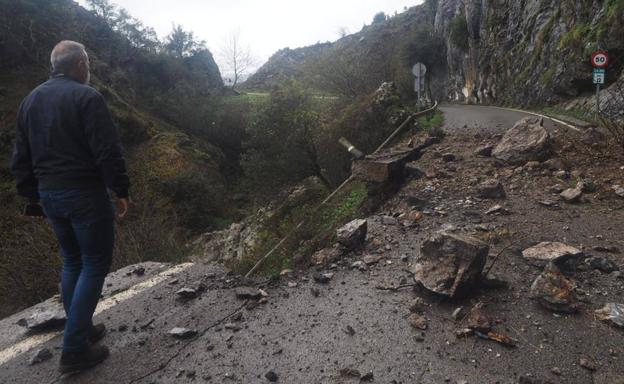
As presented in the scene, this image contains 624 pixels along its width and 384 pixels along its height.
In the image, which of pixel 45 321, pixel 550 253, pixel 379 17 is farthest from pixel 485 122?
pixel 379 17

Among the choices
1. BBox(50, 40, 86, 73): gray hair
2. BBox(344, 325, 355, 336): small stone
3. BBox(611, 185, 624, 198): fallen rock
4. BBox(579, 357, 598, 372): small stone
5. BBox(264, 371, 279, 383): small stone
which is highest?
BBox(50, 40, 86, 73): gray hair

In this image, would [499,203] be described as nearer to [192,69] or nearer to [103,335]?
[103,335]

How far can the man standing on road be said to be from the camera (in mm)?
2146

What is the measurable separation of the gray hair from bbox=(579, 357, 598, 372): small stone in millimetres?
3334

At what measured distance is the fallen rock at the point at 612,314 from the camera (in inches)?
86.7

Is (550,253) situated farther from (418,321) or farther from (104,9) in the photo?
(104,9)

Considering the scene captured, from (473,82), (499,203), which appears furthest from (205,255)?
(473,82)

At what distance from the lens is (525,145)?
5746 mm

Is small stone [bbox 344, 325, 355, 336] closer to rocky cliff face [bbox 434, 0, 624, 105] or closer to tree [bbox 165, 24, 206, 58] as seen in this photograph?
rocky cliff face [bbox 434, 0, 624, 105]

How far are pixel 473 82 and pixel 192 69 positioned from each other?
105ft

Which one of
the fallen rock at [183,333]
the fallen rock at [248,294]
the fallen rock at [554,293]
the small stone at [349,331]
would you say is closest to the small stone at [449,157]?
the fallen rock at [554,293]

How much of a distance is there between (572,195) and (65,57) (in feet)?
16.5

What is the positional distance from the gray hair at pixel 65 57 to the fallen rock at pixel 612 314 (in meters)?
3.57

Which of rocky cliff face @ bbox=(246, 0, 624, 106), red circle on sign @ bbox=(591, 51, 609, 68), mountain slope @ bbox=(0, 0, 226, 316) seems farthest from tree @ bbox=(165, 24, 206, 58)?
red circle on sign @ bbox=(591, 51, 609, 68)
